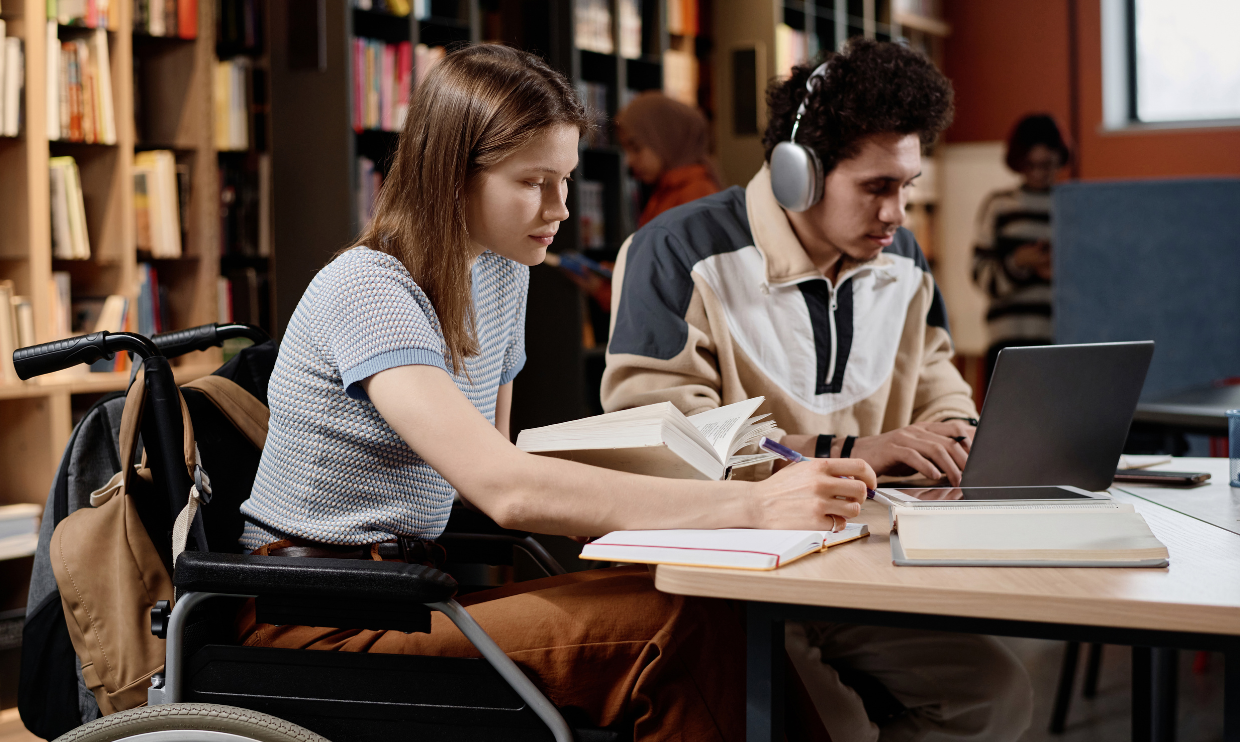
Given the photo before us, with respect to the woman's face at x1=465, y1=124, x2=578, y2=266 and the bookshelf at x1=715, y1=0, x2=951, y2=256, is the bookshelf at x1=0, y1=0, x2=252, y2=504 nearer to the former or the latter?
the woman's face at x1=465, y1=124, x2=578, y2=266

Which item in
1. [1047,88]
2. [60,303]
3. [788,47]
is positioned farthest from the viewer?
[1047,88]

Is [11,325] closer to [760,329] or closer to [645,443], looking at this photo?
[760,329]

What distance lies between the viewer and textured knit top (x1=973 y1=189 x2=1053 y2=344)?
438 centimetres

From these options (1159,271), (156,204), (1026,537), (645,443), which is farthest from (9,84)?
(1159,271)

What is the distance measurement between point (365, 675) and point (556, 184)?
1.84 ft

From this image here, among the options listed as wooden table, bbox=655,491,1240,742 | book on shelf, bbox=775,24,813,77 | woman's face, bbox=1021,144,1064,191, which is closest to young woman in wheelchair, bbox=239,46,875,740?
wooden table, bbox=655,491,1240,742

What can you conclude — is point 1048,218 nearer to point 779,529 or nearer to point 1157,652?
point 1157,652

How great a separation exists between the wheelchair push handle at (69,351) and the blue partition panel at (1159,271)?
8.83 ft

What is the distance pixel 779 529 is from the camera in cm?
98

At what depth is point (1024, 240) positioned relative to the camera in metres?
4.39

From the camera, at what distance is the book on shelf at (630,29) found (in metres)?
3.89

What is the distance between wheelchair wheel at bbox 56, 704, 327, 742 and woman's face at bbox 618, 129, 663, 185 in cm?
257

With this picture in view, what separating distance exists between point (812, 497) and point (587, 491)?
21 cm

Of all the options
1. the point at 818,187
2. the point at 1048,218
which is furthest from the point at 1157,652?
the point at 1048,218
